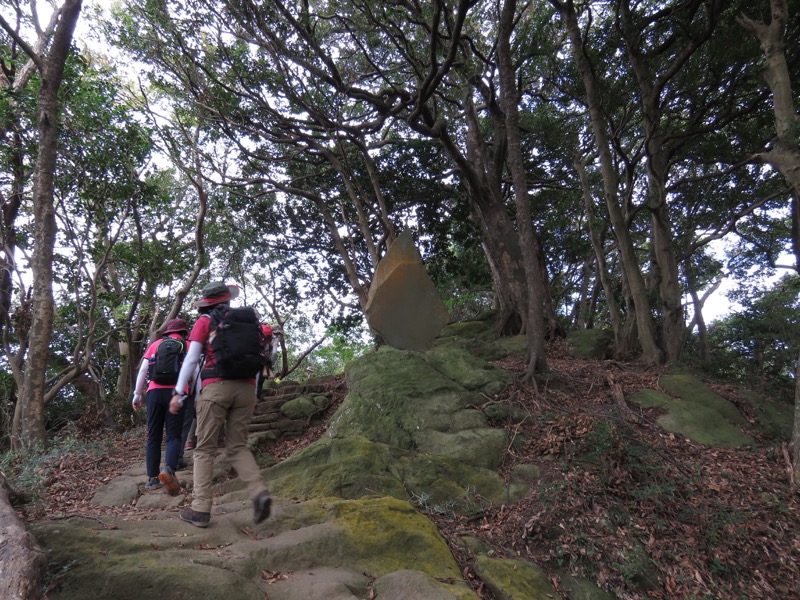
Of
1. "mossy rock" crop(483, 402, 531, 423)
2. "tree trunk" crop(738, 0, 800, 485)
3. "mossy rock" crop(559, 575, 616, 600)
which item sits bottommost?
"mossy rock" crop(559, 575, 616, 600)

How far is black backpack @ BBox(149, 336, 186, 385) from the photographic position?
5.40 metres

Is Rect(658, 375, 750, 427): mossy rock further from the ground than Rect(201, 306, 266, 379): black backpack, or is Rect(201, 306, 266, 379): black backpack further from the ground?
Rect(201, 306, 266, 379): black backpack

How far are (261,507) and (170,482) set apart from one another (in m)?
1.99

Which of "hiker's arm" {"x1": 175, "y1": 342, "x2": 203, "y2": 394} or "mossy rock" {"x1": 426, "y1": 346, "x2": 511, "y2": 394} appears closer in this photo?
"hiker's arm" {"x1": 175, "y1": 342, "x2": 203, "y2": 394}

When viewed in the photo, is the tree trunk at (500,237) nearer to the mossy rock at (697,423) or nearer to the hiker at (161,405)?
the mossy rock at (697,423)

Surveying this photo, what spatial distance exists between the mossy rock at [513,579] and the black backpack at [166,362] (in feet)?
12.5

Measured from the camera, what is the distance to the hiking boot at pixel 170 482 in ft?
16.8

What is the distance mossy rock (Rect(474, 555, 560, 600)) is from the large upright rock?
4.66 metres

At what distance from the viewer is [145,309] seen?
493 inches

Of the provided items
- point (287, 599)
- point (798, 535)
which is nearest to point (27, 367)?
point (287, 599)

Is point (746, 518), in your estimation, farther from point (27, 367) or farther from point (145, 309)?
point (145, 309)

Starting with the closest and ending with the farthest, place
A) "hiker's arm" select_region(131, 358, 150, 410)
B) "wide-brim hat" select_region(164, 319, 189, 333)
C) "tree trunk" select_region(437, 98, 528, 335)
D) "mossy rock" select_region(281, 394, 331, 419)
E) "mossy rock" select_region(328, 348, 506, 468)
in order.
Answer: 1. "hiker's arm" select_region(131, 358, 150, 410)
2. "wide-brim hat" select_region(164, 319, 189, 333)
3. "mossy rock" select_region(328, 348, 506, 468)
4. "mossy rock" select_region(281, 394, 331, 419)
5. "tree trunk" select_region(437, 98, 528, 335)

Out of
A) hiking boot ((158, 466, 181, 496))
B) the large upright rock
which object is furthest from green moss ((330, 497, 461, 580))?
the large upright rock

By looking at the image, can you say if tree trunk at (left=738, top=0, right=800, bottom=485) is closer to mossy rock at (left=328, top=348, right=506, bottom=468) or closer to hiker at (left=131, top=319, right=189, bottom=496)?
mossy rock at (left=328, top=348, right=506, bottom=468)
